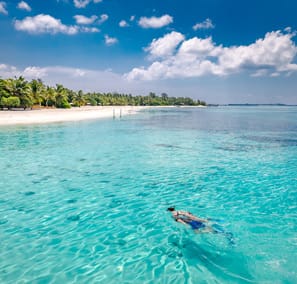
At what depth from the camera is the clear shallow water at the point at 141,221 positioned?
611 centimetres

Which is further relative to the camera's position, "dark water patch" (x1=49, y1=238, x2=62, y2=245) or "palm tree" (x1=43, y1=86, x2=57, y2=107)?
"palm tree" (x1=43, y1=86, x2=57, y2=107)

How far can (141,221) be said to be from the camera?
8.62 meters

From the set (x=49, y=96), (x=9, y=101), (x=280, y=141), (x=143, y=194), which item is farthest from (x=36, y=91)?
(x=143, y=194)

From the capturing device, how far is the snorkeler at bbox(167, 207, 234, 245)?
7.89m

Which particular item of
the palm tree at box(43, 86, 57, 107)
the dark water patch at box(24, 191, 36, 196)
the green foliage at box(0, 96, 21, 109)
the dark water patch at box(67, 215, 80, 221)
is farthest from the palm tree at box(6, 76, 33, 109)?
the dark water patch at box(67, 215, 80, 221)

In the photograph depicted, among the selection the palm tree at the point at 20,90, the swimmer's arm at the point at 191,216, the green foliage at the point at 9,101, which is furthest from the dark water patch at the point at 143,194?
the palm tree at the point at 20,90

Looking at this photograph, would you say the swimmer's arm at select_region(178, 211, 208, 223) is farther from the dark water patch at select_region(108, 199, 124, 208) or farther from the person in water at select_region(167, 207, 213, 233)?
the dark water patch at select_region(108, 199, 124, 208)

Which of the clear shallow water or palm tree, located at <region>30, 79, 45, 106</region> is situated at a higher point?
palm tree, located at <region>30, 79, 45, 106</region>

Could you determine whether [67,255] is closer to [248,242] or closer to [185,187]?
[248,242]

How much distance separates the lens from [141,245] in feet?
23.6

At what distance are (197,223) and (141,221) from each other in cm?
194

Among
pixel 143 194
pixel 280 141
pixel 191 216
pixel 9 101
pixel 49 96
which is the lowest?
pixel 280 141

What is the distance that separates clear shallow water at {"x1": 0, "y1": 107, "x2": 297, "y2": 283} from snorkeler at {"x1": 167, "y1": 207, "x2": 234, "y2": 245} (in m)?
0.28

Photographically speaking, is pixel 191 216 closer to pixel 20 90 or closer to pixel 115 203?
pixel 115 203
